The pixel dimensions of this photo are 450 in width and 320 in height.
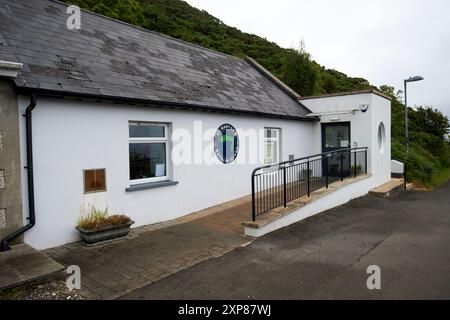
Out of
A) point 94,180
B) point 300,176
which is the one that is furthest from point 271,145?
point 94,180

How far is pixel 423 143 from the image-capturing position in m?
22.7

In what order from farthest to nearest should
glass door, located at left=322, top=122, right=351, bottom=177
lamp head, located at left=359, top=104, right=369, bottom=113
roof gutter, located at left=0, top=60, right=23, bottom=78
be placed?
glass door, located at left=322, top=122, right=351, bottom=177 < lamp head, located at left=359, top=104, right=369, bottom=113 < roof gutter, located at left=0, top=60, right=23, bottom=78

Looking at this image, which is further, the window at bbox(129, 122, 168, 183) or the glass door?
the glass door

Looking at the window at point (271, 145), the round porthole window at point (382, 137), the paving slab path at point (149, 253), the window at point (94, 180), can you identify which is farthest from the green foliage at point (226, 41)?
the window at point (94, 180)

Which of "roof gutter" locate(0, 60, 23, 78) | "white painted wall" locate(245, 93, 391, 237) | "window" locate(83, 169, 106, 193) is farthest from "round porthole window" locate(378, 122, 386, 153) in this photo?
"roof gutter" locate(0, 60, 23, 78)

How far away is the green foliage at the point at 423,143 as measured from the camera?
16.0 meters

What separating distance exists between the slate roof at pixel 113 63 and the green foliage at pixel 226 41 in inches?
284

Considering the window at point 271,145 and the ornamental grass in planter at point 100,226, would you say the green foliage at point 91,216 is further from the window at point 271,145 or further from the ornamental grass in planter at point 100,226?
the window at point 271,145

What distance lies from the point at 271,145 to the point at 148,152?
17.5 feet

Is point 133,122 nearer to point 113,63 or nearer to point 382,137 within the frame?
point 113,63

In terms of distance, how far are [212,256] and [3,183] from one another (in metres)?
3.59

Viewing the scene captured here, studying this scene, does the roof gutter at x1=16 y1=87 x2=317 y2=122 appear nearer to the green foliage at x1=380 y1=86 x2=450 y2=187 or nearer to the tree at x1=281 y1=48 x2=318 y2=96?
the tree at x1=281 y1=48 x2=318 y2=96

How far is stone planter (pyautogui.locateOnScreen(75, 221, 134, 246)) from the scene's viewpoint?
596 cm

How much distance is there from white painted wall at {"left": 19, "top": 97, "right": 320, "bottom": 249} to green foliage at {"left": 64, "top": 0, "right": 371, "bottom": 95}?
11267 millimetres
